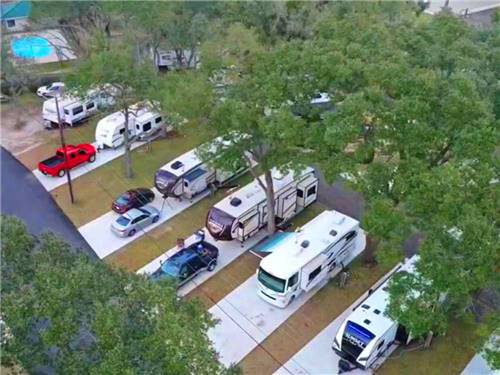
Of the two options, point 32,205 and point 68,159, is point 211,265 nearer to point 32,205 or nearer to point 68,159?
point 32,205

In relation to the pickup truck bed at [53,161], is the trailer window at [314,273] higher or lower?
higher

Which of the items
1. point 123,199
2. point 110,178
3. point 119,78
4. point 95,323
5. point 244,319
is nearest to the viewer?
point 95,323

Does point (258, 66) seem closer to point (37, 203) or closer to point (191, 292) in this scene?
point (191, 292)

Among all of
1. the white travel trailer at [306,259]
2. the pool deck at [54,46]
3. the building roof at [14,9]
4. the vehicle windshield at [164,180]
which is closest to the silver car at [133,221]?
the vehicle windshield at [164,180]

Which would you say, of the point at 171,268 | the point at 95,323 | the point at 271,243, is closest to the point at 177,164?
the point at 171,268

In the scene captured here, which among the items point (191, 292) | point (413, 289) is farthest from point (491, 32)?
point (191, 292)

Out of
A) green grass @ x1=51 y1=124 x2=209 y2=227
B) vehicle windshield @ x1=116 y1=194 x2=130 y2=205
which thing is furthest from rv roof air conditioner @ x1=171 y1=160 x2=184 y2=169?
vehicle windshield @ x1=116 y1=194 x2=130 y2=205

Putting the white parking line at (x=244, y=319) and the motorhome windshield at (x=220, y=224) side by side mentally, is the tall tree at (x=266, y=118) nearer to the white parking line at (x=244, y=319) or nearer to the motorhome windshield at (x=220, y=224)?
the motorhome windshield at (x=220, y=224)
